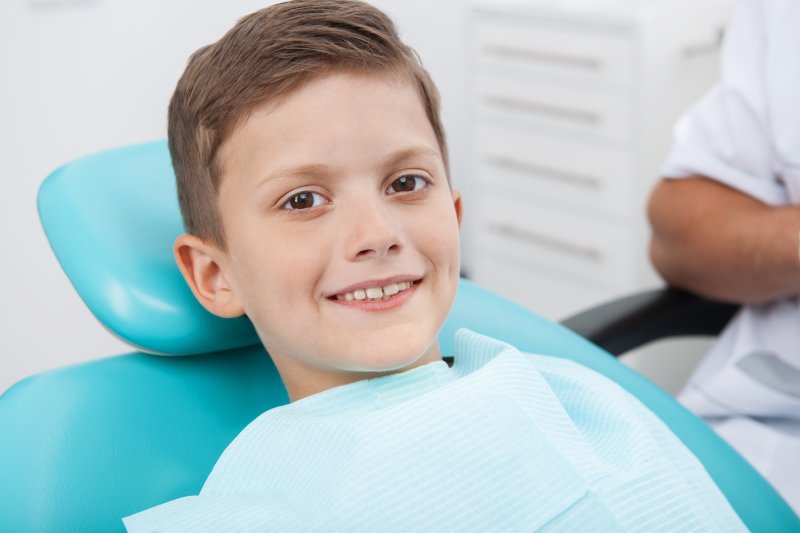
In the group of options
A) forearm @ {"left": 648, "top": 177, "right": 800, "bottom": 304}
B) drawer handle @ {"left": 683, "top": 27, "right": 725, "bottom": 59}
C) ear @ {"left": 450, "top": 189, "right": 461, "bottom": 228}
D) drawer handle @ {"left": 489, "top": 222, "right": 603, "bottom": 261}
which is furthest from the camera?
drawer handle @ {"left": 489, "top": 222, "right": 603, "bottom": 261}

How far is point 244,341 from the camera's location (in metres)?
1.01

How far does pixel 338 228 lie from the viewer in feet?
2.81

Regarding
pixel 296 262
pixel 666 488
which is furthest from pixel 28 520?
pixel 666 488

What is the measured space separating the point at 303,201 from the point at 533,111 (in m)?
1.60

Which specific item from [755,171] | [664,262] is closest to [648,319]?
[664,262]

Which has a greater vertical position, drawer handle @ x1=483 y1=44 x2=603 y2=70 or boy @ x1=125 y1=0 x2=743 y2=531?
boy @ x1=125 y1=0 x2=743 y2=531

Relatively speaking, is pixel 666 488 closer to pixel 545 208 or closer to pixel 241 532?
pixel 241 532

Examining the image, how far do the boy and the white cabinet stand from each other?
52.4 inches

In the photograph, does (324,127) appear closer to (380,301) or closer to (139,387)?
(380,301)

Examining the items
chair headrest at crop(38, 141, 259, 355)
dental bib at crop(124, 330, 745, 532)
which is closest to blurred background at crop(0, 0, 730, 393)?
chair headrest at crop(38, 141, 259, 355)

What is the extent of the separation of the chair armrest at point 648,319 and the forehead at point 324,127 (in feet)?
1.49

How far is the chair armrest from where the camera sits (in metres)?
1.27

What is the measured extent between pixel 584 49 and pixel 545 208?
393 millimetres

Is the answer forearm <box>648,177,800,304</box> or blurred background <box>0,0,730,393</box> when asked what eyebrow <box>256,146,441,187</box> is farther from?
forearm <box>648,177,800,304</box>
